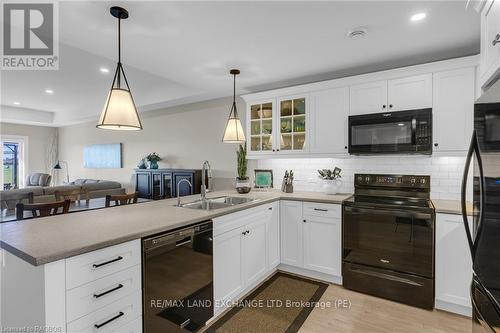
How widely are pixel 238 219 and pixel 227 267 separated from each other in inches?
17.0

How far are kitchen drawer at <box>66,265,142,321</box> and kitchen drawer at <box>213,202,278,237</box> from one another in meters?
0.75

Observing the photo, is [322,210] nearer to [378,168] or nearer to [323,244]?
[323,244]

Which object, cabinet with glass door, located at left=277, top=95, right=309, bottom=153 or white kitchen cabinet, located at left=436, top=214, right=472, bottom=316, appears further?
cabinet with glass door, located at left=277, top=95, right=309, bottom=153

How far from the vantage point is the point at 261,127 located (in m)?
3.67

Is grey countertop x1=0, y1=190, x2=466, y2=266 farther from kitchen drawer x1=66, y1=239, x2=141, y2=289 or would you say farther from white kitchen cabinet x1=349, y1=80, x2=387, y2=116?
white kitchen cabinet x1=349, y1=80, x2=387, y2=116

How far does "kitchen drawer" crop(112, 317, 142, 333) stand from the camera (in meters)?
1.46

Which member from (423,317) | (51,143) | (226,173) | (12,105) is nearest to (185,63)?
(226,173)

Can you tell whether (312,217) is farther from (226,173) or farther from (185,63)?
(185,63)

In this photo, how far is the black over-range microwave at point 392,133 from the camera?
2.56 meters

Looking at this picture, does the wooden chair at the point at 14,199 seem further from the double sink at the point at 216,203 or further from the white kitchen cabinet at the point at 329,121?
the white kitchen cabinet at the point at 329,121

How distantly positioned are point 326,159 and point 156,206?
2.21 m

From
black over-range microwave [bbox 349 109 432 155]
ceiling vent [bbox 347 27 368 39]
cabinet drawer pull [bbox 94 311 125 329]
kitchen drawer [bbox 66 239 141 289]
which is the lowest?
cabinet drawer pull [bbox 94 311 125 329]

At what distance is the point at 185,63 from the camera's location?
287 cm

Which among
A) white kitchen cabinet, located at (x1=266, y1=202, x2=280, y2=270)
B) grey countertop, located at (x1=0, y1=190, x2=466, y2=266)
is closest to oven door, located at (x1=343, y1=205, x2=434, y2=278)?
grey countertop, located at (x1=0, y1=190, x2=466, y2=266)
